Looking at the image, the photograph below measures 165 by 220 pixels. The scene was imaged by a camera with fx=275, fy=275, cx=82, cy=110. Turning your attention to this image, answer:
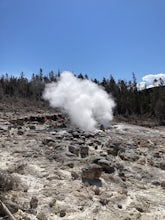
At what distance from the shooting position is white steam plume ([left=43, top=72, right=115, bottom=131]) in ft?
81.9

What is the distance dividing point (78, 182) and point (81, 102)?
1753 cm

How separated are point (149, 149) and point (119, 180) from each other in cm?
632

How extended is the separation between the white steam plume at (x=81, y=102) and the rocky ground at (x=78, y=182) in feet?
34.2

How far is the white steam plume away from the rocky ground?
10.4 m

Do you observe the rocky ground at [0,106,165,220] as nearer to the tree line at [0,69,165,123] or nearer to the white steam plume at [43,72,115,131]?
the white steam plume at [43,72,115,131]

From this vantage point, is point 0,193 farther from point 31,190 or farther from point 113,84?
point 113,84

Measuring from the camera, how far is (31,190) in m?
8.20

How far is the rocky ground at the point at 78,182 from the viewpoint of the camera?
23.7 feet

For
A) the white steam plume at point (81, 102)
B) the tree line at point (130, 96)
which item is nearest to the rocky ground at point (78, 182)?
the white steam plume at point (81, 102)

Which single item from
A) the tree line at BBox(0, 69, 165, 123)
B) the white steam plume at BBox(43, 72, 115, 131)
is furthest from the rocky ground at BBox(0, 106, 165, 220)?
the tree line at BBox(0, 69, 165, 123)

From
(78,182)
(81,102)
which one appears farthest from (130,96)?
(78,182)

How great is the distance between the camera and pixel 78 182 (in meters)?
9.20

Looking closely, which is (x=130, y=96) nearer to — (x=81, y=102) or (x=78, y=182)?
(x=81, y=102)

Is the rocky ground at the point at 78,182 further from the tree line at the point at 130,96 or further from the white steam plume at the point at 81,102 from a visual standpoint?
the tree line at the point at 130,96
